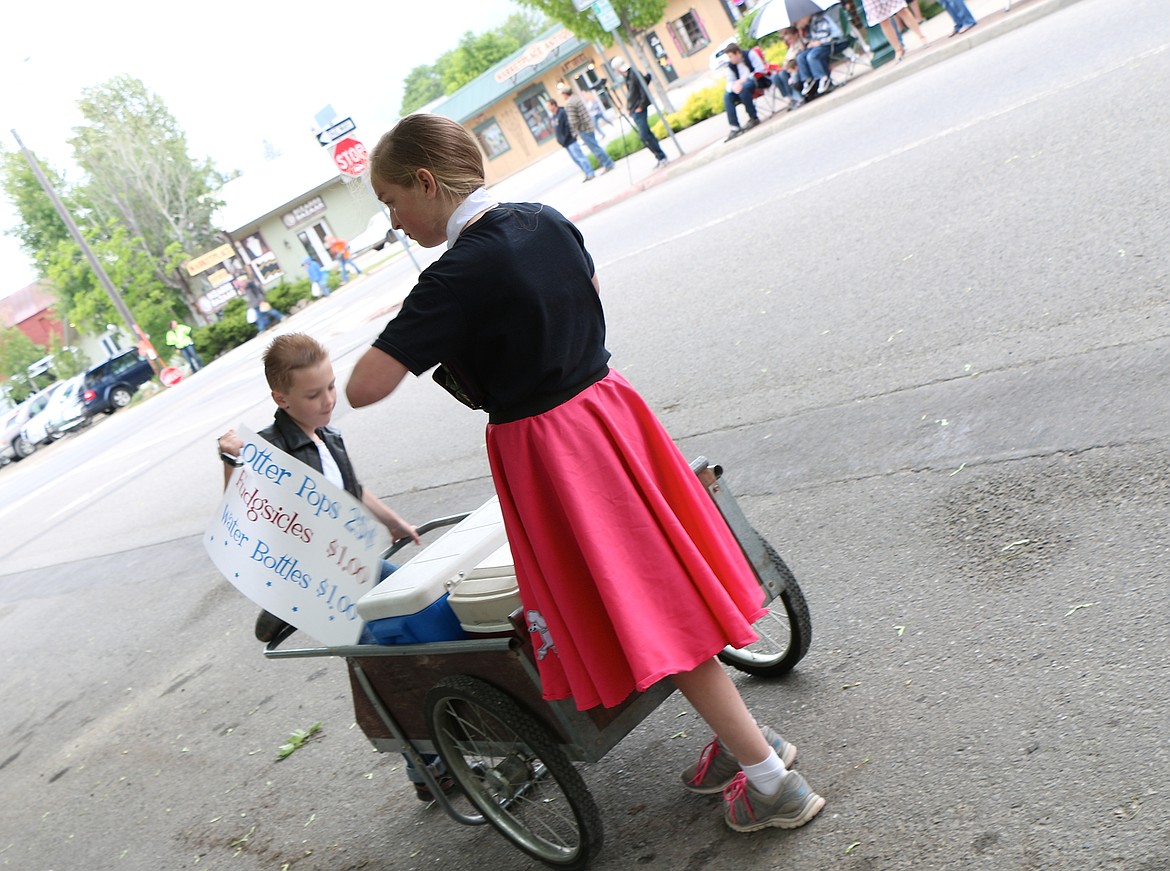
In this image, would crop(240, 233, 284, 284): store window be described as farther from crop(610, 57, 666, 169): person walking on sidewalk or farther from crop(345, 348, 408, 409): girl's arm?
crop(345, 348, 408, 409): girl's arm

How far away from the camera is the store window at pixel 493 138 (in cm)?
6712

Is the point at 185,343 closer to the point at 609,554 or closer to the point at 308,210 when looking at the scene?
the point at 308,210

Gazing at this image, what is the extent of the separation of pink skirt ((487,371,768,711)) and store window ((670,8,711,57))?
56403 mm

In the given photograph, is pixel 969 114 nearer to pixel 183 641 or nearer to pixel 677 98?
pixel 183 641

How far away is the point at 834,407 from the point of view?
5.89m

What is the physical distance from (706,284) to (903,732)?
6.89 meters

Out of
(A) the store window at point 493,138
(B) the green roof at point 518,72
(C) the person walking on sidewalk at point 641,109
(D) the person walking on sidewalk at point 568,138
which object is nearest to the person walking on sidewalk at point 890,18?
(C) the person walking on sidewalk at point 641,109

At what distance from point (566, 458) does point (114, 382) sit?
121 ft

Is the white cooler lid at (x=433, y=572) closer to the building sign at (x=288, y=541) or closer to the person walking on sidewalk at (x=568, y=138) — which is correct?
the building sign at (x=288, y=541)

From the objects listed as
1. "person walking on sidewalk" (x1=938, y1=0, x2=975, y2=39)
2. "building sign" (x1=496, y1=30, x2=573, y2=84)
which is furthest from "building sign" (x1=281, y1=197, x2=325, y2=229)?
"person walking on sidewalk" (x1=938, y1=0, x2=975, y2=39)

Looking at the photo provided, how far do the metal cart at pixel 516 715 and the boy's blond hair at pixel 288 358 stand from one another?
0.88m

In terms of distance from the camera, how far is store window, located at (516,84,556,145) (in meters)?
66.3

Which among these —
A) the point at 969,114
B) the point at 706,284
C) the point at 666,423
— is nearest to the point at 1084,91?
the point at 969,114

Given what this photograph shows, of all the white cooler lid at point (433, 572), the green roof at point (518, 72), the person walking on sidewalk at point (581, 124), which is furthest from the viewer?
the green roof at point (518, 72)
